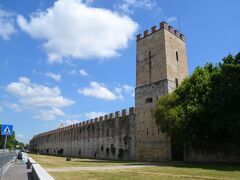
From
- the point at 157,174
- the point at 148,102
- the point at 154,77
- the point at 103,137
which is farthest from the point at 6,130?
the point at 103,137

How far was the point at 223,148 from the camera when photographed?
18.8 m

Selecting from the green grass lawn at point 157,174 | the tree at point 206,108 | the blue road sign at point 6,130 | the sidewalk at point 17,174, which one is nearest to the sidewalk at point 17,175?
the sidewalk at point 17,174

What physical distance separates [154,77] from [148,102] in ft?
9.13

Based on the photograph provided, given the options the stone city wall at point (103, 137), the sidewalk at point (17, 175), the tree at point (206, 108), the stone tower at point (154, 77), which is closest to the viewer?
the sidewalk at point (17, 175)

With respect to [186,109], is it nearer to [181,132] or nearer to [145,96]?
[181,132]

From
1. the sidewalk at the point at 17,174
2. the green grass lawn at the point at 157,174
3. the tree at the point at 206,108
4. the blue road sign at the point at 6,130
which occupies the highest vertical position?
the tree at the point at 206,108

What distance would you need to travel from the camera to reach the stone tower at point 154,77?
2459 cm

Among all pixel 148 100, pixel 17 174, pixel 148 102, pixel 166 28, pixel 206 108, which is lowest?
pixel 17 174

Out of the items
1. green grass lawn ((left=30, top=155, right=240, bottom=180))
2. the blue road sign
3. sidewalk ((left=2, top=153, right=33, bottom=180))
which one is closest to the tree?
green grass lawn ((left=30, top=155, right=240, bottom=180))

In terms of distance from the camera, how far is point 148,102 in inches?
1038

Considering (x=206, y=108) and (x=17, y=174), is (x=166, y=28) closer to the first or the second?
(x=206, y=108)

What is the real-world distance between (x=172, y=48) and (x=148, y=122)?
8687 mm

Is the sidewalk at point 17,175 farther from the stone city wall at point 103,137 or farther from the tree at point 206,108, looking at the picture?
the stone city wall at point 103,137

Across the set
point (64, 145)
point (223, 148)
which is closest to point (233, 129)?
point (223, 148)
